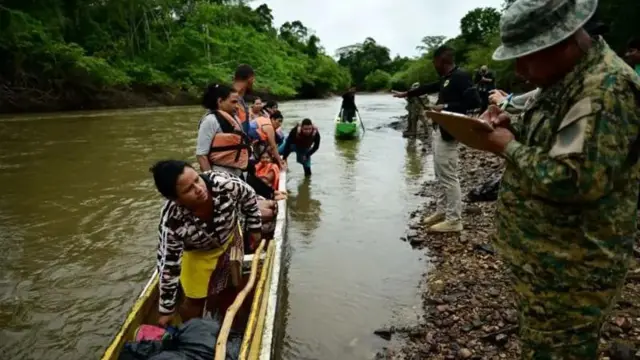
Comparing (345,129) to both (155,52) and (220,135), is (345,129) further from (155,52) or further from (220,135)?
(155,52)

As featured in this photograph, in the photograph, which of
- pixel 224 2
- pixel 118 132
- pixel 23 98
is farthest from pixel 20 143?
pixel 224 2

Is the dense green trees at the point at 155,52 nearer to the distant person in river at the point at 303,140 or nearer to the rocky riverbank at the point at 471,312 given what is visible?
the distant person in river at the point at 303,140

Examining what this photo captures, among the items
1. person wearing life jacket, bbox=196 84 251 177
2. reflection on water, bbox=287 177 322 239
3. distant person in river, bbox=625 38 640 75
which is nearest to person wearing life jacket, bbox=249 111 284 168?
reflection on water, bbox=287 177 322 239

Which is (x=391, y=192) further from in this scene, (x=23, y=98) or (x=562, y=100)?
(x=23, y=98)

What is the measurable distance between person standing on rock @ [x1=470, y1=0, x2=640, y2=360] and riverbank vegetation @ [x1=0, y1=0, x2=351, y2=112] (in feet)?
89.2

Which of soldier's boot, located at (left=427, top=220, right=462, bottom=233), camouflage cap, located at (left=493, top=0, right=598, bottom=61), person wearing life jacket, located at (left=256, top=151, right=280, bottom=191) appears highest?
camouflage cap, located at (left=493, top=0, right=598, bottom=61)

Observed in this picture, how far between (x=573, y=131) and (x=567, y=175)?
0.14 metres

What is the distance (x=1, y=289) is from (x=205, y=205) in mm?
3229

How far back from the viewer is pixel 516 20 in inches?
64.1

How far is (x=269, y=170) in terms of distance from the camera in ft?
21.8

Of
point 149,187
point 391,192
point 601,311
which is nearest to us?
point 601,311

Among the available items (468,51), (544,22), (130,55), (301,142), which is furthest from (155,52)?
(544,22)

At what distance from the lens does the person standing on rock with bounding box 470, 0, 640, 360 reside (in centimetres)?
148

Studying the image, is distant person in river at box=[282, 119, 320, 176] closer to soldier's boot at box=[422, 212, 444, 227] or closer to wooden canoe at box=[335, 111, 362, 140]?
soldier's boot at box=[422, 212, 444, 227]
